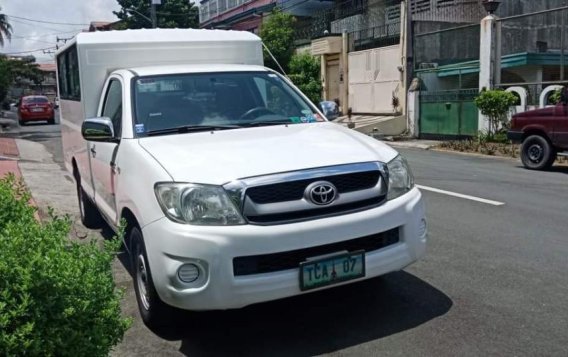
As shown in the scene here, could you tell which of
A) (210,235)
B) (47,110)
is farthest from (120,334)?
(47,110)

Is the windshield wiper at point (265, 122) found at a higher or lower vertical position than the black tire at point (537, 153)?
higher

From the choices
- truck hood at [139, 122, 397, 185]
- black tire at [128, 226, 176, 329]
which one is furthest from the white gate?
black tire at [128, 226, 176, 329]

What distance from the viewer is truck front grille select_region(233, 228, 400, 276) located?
3531mm

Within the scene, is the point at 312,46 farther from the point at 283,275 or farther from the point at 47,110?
the point at 283,275

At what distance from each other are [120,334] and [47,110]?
30748 mm

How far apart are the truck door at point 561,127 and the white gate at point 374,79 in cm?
1131

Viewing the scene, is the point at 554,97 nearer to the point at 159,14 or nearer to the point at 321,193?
the point at 321,193

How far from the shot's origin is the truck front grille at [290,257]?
3.53m

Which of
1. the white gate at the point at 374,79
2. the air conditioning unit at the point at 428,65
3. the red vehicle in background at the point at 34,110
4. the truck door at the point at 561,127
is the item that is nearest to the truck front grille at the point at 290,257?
the truck door at the point at 561,127

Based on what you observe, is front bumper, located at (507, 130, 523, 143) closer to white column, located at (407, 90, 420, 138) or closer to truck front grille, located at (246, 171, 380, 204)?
white column, located at (407, 90, 420, 138)

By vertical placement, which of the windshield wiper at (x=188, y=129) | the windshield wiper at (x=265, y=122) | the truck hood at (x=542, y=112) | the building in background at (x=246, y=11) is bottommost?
the truck hood at (x=542, y=112)

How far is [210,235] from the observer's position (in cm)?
344

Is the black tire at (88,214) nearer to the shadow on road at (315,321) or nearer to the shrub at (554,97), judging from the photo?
the shadow on road at (315,321)

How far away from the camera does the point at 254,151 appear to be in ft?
12.9
